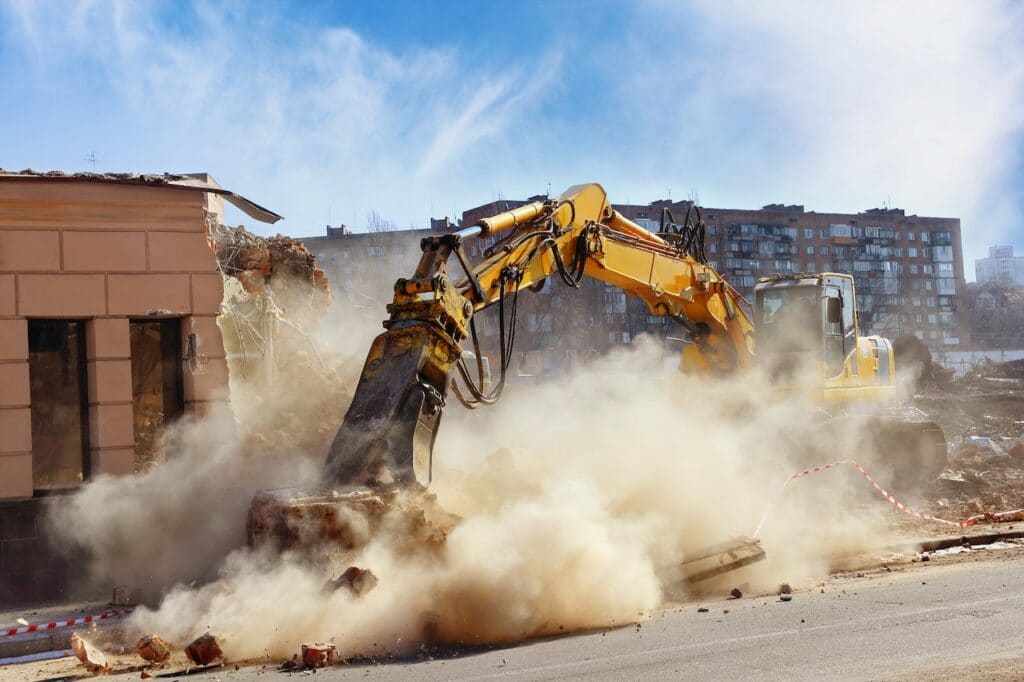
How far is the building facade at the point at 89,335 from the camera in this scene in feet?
39.2

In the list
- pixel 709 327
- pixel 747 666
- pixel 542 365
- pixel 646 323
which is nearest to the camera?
pixel 747 666

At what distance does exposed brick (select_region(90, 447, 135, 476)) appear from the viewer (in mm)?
12375

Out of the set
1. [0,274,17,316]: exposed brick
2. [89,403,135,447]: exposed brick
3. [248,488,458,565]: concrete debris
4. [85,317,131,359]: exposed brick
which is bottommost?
[248,488,458,565]: concrete debris

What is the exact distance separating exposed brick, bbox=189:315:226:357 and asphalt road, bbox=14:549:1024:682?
19.3ft

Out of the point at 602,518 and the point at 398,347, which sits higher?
the point at 398,347

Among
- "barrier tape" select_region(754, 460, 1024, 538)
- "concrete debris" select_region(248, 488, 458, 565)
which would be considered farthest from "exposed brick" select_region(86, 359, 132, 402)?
"barrier tape" select_region(754, 460, 1024, 538)

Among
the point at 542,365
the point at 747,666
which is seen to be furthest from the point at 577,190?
the point at 542,365

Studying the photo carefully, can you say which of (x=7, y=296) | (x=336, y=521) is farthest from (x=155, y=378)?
(x=336, y=521)

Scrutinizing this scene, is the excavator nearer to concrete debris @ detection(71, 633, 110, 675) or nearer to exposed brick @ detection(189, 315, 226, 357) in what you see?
concrete debris @ detection(71, 633, 110, 675)

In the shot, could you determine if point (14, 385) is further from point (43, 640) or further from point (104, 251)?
point (43, 640)

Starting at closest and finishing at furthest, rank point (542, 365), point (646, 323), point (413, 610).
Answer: point (413, 610), point (542, 365), point (646, 323)

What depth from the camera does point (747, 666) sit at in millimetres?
7219

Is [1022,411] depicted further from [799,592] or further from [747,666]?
[747,666]

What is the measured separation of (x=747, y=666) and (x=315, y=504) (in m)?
3.84
